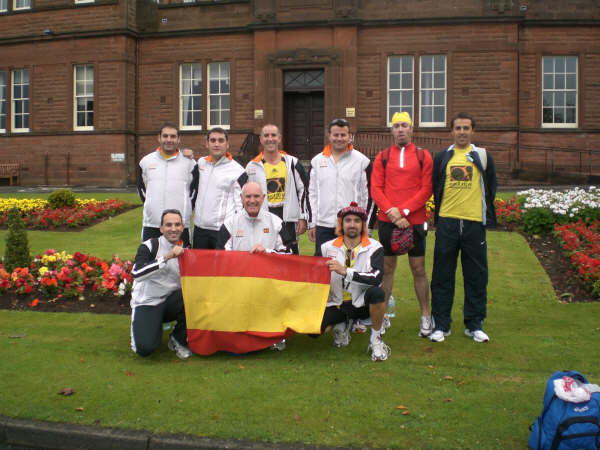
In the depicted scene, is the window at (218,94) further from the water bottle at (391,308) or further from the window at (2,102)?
the water bottle at (391,308)

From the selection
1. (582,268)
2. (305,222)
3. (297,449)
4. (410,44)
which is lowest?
(297,449)

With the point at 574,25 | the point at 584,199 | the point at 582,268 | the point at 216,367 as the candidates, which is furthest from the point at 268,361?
the point at 574,25

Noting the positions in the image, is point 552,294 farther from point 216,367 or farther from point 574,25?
point 574,25

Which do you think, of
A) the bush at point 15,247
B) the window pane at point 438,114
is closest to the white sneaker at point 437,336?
the bush at point 15,247

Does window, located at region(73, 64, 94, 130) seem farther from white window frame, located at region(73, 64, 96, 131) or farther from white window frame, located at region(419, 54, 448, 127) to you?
white window frame, located at region(419, 54, 448, 127)

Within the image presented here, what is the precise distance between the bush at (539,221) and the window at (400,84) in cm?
1211

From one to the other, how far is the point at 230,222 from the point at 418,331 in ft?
7.97

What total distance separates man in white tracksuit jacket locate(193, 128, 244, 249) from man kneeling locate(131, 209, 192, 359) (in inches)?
24.2

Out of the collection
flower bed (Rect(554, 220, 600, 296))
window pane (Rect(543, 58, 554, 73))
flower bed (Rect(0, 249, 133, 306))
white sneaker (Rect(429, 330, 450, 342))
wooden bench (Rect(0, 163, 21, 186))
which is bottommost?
white sneaker (Rect(429, 330, 450, 342))

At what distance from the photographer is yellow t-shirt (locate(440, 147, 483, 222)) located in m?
6.00

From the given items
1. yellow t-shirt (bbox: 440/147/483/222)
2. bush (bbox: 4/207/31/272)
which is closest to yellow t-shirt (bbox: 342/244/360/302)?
yellow t-shirt (bbox: 440/147/483/222)

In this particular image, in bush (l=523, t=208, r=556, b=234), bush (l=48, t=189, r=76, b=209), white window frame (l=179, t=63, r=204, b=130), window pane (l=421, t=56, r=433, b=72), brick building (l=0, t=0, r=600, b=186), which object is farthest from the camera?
white window frame (l=179, t=63, r=204, b=130)

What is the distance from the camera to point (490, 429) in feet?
13.3

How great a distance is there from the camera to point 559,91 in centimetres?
2322
